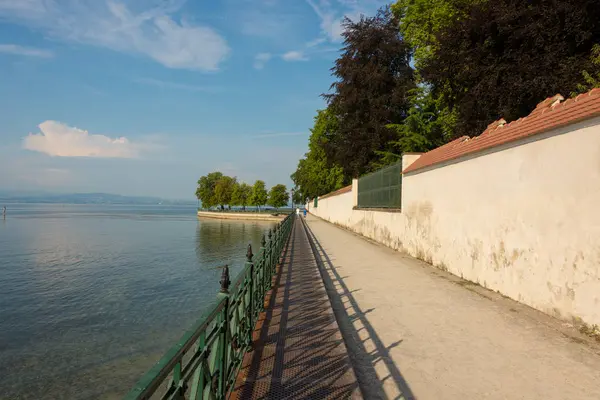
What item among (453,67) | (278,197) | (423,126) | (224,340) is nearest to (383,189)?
(453,67)

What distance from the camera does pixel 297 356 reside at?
3.86 metres

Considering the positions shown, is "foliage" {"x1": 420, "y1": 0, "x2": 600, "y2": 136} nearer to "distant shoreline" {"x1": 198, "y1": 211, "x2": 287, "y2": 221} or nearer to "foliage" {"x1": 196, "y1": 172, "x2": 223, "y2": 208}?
"distant shoreline" {"x1": 198, "y1": 211, "x2": 287, "y2": 221}

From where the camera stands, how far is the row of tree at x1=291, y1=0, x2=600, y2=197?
507 inches

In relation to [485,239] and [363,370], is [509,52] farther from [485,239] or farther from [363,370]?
[363,370]

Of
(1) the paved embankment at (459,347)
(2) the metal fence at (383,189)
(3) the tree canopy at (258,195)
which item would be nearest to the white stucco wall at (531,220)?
(1) the paved embankment at (459,347)

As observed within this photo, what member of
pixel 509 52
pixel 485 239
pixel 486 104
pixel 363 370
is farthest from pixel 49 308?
pixel 509 52

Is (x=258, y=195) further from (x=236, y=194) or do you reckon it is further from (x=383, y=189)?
(x=383, y=189)

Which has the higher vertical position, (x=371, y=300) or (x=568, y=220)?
(x=568, y=220)

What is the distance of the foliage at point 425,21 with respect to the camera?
20986 mm

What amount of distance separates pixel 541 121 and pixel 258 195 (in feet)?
284

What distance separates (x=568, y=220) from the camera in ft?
16.8

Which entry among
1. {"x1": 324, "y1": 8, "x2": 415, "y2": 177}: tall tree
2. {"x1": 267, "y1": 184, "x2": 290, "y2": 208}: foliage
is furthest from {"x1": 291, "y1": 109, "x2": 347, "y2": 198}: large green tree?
{"x1": 267, "y1": 184, "x2": 290, "y2": 208}: foliage

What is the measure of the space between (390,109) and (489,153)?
1840cm

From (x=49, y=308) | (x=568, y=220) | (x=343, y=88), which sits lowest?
(x=49, y=308)
